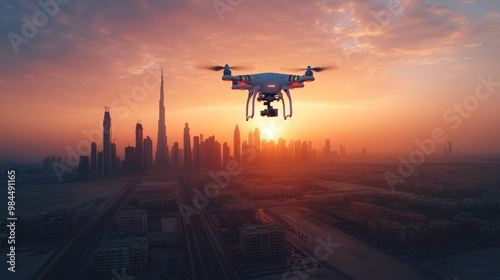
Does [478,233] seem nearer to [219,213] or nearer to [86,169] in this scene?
[219,213]

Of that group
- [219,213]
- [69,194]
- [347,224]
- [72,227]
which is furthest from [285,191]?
[69,194]

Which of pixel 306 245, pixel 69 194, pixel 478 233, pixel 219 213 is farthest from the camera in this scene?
pixel 69 194

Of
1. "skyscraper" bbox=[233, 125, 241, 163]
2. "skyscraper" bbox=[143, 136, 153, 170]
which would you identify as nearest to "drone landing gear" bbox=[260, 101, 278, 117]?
"skyscraper" bbox=[143, 136, 153, 170]

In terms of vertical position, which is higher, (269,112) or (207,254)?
(269,112)

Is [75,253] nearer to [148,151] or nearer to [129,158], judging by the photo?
[129,158]

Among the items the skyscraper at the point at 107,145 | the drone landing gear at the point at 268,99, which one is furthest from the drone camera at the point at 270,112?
the skyscraper at the point at 107,145

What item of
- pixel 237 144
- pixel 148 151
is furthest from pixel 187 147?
pixel 237 144

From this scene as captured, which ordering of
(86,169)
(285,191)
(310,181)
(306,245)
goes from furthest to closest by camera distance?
1. (86,169)
2. (310,181)
3. (285,191)
4. (306,245)

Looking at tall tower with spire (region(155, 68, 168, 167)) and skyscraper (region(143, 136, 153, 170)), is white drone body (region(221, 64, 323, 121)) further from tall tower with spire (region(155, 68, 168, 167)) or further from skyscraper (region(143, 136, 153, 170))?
tall tower with spire (region(155, 68, 168, 167))
